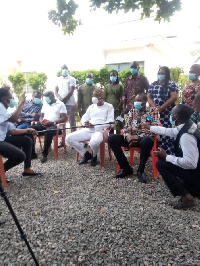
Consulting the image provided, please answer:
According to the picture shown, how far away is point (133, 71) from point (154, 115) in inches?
58.0

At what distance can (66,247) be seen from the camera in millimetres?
2516

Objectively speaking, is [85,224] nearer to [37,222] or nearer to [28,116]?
[37,222]

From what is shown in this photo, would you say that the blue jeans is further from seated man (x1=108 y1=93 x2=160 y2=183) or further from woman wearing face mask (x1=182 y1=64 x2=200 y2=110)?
woman wearing face mask (x1=182 y1=64 x2=200 y2=110)

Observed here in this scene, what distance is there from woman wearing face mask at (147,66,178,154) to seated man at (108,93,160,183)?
1.36 ft

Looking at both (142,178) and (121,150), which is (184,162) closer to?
(142,178)

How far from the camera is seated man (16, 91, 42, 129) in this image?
6.42 meters

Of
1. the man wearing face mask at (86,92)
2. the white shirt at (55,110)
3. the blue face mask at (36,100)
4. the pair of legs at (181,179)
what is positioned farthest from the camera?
the man wearing face mask at (86,92)

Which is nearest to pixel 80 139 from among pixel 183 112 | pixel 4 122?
pixel 4 122

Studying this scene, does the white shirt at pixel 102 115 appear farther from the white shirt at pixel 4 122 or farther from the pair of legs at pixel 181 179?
the pair of legs at pixel 181 179

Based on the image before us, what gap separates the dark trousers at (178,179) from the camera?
11.1ft

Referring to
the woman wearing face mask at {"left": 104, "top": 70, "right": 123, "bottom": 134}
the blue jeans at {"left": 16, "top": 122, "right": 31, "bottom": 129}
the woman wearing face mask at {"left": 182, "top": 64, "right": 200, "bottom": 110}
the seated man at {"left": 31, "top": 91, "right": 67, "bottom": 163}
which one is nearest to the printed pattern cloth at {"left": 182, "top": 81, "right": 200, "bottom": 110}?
the woman wearing face mask at {"left": 182, "top": 64, "right": 200, "bottom": 110}

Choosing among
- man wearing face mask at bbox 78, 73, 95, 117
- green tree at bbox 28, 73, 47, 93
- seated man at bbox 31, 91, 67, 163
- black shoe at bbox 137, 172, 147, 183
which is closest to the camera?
black shoe at bbox 137, 172, 147, 183

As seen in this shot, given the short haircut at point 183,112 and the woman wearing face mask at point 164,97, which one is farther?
the woman wearing face mask at point 164,97

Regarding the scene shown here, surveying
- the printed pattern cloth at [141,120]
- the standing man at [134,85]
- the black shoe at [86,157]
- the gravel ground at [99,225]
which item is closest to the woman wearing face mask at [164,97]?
the printed pattern cloth at [141,120]
